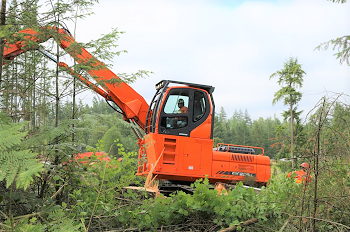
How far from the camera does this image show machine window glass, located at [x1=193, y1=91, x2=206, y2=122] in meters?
8.05

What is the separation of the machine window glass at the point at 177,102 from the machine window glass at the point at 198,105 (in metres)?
0.23

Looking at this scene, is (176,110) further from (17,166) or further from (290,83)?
(290,83)

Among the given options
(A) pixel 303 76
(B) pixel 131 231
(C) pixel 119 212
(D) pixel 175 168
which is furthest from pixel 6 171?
(A) pixel 303 76

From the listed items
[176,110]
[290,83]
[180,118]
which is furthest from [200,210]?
[290,83]

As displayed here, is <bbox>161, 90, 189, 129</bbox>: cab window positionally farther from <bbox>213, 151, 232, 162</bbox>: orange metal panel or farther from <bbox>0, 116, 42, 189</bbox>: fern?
<bbox>0, 116, 42, 189</bbox>: fern

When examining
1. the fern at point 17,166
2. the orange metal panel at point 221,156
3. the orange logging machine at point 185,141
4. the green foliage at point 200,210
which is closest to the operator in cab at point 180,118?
the orange logging machine at point 185,141

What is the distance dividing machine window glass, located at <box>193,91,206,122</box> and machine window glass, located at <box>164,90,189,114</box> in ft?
0.75

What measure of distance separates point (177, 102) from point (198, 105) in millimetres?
550

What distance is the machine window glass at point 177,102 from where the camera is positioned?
7930 millimetres

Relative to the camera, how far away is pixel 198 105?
26.7ft

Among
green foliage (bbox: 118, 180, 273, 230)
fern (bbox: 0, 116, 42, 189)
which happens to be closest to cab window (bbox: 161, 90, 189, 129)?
green foliage (bbox: 118, 180, 273, 230)

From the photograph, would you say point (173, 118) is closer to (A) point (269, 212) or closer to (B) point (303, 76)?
(A) point (269, 212)

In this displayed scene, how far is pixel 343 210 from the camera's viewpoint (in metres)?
4.00

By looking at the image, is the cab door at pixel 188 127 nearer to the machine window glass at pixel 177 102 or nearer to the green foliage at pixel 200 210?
the machine window glass at pixel 177 102
